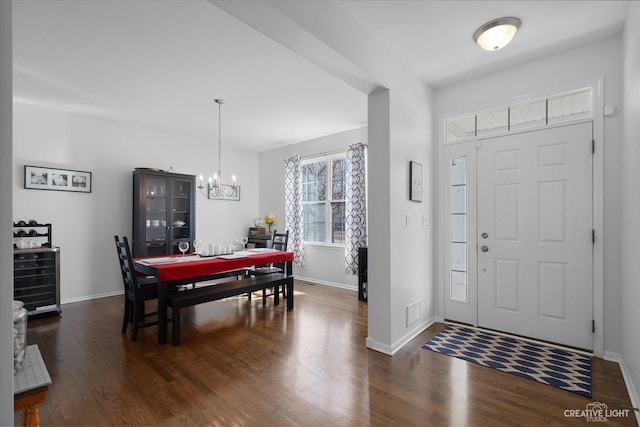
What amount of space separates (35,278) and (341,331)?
12.4ft

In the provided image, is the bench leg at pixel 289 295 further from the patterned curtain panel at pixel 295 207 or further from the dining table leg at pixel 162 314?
the patterned curtain panel at pixel 295 207

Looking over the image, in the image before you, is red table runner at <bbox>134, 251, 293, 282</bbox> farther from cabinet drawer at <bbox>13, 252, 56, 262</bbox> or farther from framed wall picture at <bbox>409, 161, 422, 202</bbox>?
framed wall picture at <bbox>409, 161, 422, 202</bbox>

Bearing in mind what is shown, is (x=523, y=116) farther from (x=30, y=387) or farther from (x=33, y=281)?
(x=33, y=281)

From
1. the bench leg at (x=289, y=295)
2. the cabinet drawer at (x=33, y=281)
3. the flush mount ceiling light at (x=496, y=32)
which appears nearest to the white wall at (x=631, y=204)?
the flush mount ceiling light at (x=496, y=32)

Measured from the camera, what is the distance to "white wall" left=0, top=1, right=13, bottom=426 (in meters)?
0.83

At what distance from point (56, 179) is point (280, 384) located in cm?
436

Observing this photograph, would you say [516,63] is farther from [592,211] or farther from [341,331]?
[341,331]

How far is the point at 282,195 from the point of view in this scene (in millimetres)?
6480

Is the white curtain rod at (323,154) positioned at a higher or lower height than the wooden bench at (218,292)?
higher

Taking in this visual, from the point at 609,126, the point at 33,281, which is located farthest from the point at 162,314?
the point at 609,126

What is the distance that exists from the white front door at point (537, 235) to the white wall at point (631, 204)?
307 millimetres

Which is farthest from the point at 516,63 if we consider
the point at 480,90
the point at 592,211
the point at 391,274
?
the point at 391,274

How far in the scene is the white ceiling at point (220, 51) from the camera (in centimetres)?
230

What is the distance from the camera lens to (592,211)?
275 centimetres
